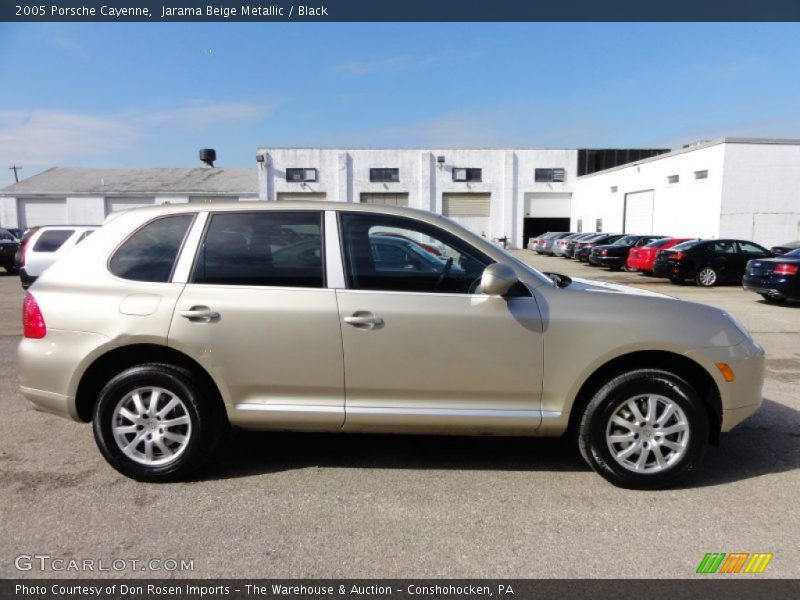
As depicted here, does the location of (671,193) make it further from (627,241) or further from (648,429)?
(648,429)

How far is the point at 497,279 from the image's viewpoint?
3.41 metres

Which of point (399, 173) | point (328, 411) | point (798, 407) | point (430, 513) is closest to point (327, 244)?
point (328, 411)

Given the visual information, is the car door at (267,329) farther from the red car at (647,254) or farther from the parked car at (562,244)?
the parked car at (562,244)

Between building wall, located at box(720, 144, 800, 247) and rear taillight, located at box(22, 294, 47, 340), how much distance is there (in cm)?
2690

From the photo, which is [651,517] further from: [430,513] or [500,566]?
[430,513]

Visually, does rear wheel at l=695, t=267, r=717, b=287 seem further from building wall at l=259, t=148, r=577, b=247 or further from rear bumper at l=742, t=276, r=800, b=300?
building wall at l=259, t=148, r=577, b=247

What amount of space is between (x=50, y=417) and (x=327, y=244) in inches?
127

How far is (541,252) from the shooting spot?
36500mm

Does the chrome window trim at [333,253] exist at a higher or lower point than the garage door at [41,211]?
lower

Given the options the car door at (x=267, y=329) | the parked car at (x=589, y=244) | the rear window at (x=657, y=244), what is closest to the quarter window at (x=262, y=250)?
the car door at (x=267, y=329)

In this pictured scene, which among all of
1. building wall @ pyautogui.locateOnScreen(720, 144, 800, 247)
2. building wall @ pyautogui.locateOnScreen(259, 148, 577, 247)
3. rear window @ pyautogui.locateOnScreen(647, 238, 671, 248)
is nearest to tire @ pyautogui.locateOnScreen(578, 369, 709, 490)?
rear window @ pyautogui.locateOnScreen(647, 238, 671, 248)

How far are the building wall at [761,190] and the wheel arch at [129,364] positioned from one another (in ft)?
86.4

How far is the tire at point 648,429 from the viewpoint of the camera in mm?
3535

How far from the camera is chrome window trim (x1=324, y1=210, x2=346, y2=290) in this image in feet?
11.8
